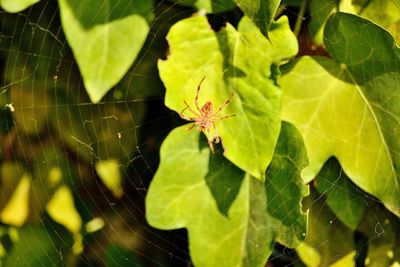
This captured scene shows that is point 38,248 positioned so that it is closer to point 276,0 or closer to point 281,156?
point 281,156

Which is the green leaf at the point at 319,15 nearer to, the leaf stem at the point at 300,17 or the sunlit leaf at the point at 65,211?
the leaf stem at the point at 300,17

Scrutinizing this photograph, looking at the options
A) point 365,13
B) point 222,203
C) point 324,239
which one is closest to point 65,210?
point 222,203

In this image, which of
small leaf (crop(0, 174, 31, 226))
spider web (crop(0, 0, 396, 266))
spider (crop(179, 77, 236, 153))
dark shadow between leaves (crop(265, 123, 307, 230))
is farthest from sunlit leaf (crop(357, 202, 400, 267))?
small leaf (crop(0, 174, 31, 226))

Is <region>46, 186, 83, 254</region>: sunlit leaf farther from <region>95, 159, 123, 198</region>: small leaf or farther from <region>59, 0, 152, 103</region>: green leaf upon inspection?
<region>59, 0, 152, 103</region>: green leaf

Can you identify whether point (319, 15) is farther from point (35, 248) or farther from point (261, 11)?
point (35, 248)

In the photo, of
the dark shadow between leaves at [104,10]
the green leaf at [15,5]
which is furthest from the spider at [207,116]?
the green leaf at [15,5]
